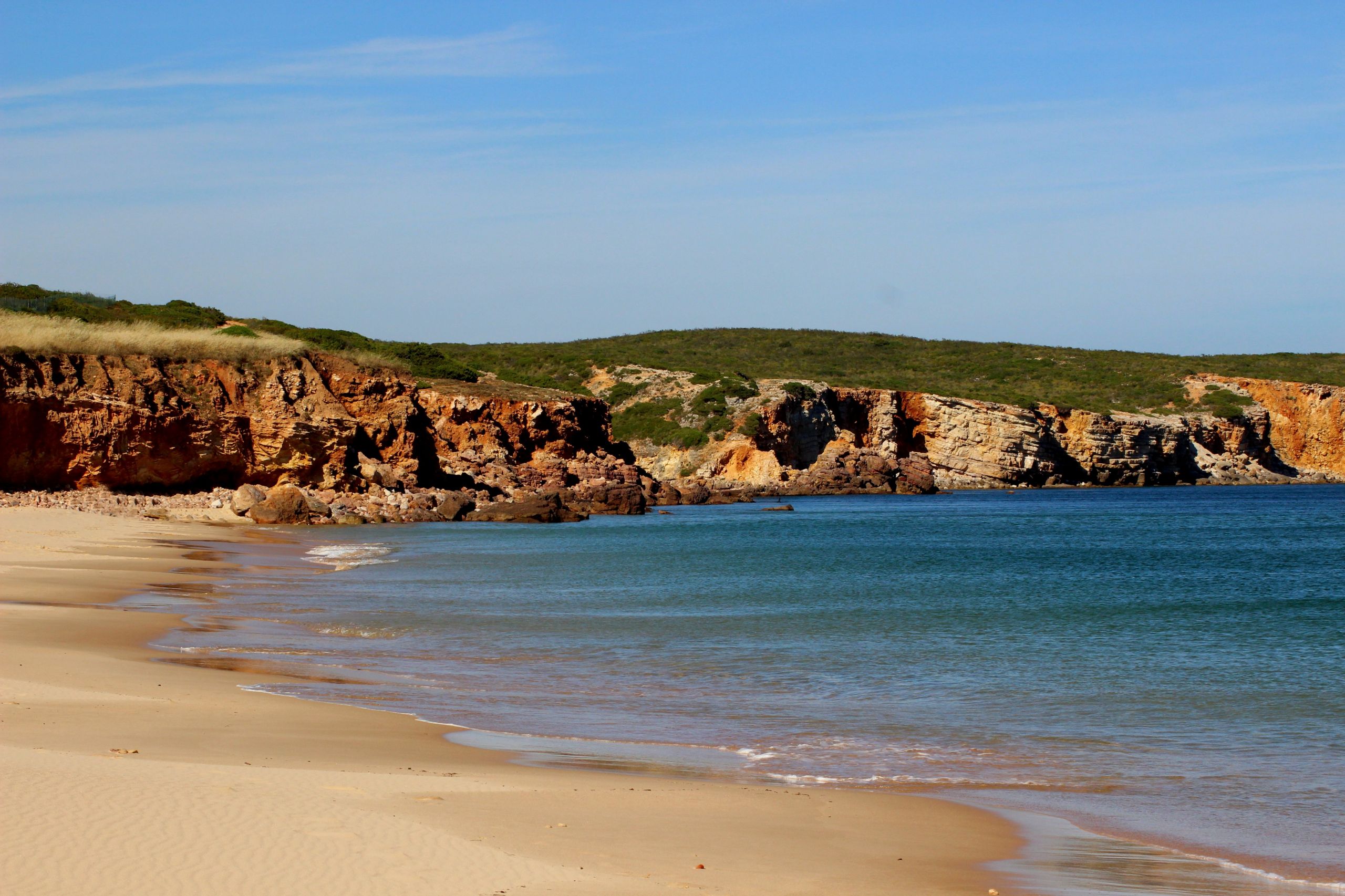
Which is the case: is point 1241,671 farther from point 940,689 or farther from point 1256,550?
point 1256,550

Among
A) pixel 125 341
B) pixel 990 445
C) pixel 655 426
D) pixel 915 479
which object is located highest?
pixel 125 341

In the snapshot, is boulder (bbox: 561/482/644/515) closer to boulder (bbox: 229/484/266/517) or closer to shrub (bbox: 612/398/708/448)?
boulder (bbox: 229/484/266/517)

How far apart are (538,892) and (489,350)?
93.5 meters

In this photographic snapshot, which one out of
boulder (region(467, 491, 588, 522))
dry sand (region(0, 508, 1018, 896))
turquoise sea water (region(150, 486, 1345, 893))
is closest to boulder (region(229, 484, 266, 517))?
turquoise sea water (region(150, 486, 1345, 893))

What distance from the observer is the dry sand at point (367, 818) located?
212 inches

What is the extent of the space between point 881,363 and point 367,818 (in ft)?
338

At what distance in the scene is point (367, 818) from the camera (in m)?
6.39

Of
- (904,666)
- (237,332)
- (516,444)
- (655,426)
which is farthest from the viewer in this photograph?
(655,426)

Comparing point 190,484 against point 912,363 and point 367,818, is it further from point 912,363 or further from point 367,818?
point 912,363

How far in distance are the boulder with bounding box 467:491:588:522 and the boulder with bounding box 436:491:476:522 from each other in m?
0.38

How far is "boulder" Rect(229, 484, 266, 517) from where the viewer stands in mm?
36656

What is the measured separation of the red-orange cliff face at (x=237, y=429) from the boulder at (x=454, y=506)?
218 centimetres

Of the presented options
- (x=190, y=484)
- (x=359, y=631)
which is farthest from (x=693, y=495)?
(x=359, y=631)

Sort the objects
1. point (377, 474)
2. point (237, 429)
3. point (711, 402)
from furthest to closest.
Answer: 1. point (711, 402)
2. point (377, 474)
3. point (237, 429)
